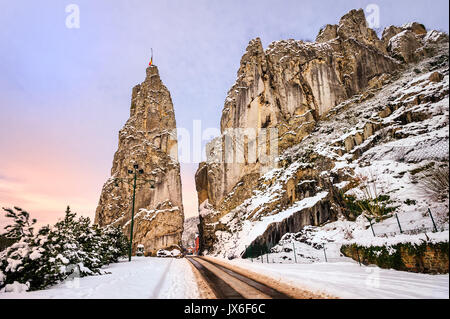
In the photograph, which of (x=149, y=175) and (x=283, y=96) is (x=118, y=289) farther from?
(x=149, y=175)

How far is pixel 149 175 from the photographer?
2426 inches

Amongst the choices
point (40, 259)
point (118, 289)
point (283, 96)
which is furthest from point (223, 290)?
point (283, 96)

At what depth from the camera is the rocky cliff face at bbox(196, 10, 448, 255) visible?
3625cm

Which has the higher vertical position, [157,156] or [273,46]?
[273,46]

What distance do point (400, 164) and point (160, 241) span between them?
57940 mm

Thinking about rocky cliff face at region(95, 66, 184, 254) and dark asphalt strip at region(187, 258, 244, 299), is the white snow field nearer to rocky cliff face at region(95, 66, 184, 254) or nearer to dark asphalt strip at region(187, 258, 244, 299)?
dark asphalt strip at region(187, 258, 244, 299)

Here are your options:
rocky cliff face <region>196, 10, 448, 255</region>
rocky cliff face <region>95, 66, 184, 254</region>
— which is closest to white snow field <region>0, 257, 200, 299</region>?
rocky cliff face <region>196, 10, 448, 255</region>

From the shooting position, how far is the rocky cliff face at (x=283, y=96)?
119 feet

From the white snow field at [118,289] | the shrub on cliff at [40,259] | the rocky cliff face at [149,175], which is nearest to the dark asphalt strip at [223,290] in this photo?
the white snow field at [118,289]

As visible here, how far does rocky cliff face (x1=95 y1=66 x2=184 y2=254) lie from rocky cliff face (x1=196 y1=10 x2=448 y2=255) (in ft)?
47.0

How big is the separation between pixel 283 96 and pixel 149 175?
43997 millimetres
